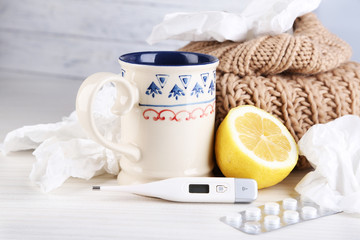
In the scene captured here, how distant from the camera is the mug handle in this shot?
60 centimetres

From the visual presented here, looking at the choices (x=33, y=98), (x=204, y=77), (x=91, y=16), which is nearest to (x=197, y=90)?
(x=204, y=77)

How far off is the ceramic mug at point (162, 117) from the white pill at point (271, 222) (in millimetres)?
121

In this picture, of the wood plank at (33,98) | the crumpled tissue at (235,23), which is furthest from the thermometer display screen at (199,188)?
the wood plank at (33,98)

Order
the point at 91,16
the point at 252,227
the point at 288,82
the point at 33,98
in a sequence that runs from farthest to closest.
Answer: the point at 91,16 < the point at 33,98 < the point at 288,82 < the point at 252,227

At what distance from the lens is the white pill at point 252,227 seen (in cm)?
57

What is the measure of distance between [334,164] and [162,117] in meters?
0.22

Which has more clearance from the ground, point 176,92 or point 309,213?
point 176,92

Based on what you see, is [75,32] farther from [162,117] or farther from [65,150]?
[162,117]

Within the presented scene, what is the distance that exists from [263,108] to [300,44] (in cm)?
10

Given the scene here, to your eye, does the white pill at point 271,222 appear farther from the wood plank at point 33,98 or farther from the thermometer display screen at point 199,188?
the wood plank at point 33,98

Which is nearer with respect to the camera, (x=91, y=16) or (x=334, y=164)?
(x=334, y=164)

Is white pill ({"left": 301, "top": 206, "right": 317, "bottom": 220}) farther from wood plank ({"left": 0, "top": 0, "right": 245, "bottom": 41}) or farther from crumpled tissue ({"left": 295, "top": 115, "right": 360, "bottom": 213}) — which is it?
wood plank ({"left": 0, "top": 0, "right": 245, "bottom": 41})

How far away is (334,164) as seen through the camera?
2.18 feet

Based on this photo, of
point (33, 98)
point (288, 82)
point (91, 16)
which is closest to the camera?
point (288, 82)
